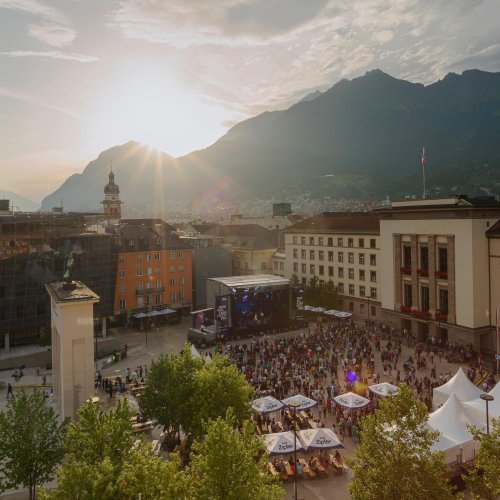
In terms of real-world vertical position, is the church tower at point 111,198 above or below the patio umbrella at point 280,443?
above

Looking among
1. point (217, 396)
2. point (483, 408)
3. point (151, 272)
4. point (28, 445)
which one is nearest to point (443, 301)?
point (483, 408)

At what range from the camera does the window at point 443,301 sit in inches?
1918

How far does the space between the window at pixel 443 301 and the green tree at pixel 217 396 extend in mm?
31934

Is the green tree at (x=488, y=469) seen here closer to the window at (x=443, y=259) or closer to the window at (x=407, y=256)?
the window at (x=443, y=259)

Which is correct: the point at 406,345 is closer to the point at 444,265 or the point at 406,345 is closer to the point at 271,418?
the point at 444,265

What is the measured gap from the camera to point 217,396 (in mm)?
23375

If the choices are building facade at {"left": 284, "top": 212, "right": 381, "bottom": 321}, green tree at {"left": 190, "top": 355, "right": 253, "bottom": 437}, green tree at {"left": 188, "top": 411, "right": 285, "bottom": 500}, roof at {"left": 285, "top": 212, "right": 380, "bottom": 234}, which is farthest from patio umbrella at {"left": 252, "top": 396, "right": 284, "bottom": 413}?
roof at {"left": 285, "top": 212, "right": 380, "bottom": 234}

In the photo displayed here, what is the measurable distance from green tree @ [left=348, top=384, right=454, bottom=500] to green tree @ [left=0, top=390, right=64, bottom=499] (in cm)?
1285

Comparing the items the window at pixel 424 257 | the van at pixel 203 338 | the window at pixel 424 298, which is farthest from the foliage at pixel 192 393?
the window at pixel 424 257

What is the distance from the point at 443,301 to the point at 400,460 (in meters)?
38.2

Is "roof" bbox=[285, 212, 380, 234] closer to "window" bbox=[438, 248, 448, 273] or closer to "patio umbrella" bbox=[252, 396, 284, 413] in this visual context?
"window" bbox=[438, 248, 448, 273]

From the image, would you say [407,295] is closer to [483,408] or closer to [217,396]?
[483,408]

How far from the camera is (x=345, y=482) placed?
2312 centimetres

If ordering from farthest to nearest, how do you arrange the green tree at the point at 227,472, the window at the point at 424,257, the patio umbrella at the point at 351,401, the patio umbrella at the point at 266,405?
the window at the point at 424,257 → the patio umbrella at the point at 351,401 → the patio umbrella at the point at 266,405 → the green tree at the point at 227,472
